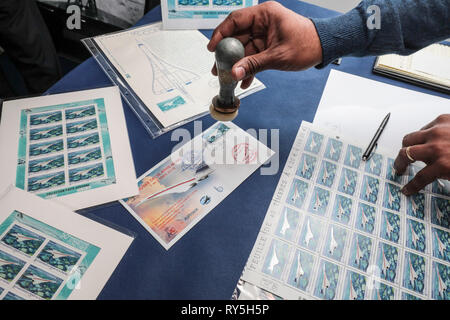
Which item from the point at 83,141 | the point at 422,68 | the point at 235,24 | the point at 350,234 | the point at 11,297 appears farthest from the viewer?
the point at 422,68

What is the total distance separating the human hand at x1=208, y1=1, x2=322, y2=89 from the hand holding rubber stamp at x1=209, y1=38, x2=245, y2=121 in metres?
0.04

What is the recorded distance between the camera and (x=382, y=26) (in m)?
0.74

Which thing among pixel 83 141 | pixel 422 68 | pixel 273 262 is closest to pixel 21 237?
pixel 83 141

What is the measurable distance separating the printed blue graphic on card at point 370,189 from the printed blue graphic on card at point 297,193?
12 cm

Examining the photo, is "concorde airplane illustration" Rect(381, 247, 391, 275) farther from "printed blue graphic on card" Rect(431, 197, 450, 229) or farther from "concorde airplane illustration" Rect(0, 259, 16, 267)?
"concorde airplane illustration" Rect(0, 259, 16, 267)

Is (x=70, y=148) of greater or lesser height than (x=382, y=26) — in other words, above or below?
below

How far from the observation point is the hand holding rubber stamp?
585 mm

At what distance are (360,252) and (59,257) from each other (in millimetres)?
558

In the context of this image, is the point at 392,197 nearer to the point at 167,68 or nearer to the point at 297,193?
the point at 297,193

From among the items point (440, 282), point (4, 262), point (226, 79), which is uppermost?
point (226, 79)

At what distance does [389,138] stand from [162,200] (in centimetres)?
59

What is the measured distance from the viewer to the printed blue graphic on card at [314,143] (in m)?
0.73
